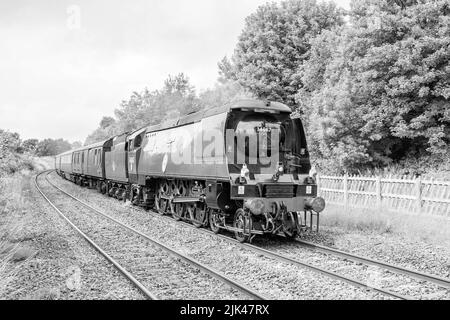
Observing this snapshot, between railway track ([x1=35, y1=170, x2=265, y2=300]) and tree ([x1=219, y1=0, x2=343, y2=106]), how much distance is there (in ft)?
53.7

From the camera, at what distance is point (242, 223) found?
30.8 feet

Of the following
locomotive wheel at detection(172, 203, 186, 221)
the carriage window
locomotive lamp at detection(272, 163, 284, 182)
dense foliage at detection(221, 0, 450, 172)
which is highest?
dense foliage at detection(221, 0, 450, 172)

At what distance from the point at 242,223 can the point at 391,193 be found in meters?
6.54

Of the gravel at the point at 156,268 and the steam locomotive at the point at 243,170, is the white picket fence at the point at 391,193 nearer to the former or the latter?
the steam locomotive at the point at 243,170

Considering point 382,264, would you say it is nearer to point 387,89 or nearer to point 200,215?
point 200,215

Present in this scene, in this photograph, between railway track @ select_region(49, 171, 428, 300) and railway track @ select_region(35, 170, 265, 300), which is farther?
railway track @ select_region(35, 170, 265, 300)

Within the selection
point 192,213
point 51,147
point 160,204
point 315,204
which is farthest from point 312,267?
point 51,147

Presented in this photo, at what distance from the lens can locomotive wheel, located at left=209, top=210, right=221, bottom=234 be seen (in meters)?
10.6

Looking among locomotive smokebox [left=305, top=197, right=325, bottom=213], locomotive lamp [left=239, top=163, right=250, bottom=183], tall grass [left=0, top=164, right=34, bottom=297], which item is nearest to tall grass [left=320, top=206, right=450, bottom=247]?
locomotive smokebox [left=305, top=197, right=325, bottom=213]

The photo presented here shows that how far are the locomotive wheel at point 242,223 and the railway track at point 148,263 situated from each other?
1.65 meters

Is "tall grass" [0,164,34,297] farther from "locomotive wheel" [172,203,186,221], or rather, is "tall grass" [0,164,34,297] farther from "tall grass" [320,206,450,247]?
"tall grass" [320,206,450,247]

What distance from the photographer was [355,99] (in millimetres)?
18125

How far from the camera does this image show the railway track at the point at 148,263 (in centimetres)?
627

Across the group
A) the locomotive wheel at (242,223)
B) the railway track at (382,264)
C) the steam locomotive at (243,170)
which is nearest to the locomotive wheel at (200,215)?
the steam locomotive at (243,170)
